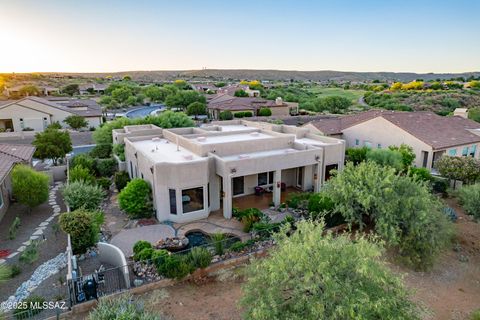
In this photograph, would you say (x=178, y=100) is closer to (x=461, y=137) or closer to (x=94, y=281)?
(x=461, y=137)

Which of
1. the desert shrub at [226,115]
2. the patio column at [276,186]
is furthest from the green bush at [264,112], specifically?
the patio column at [276,186]

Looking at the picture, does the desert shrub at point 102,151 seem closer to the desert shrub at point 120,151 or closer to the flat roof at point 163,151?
the desert shrub at point 120,151

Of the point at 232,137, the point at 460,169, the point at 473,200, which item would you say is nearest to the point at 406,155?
the point at 460,169

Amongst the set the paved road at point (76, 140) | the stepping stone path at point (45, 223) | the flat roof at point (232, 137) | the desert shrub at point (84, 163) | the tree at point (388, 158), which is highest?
the flat roof at point (232, 137)

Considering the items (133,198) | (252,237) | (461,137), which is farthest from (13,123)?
(461,137)

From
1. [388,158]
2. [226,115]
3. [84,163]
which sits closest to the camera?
[388,158]

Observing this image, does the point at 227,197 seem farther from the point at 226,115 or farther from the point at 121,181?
the point at 226,115
